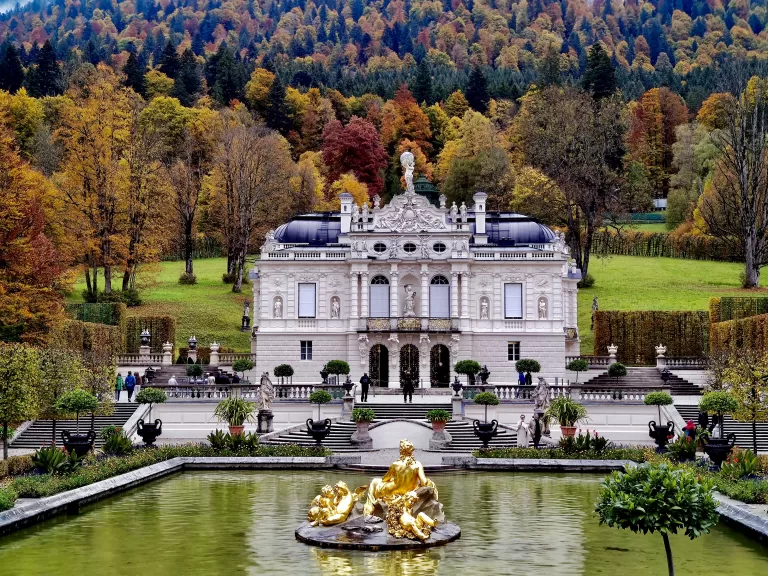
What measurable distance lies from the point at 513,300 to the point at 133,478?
103ft

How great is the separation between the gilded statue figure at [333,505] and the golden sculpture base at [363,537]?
143mm

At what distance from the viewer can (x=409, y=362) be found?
188 feet

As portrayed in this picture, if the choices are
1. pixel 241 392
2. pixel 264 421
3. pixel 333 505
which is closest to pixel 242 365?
pixel 241 392

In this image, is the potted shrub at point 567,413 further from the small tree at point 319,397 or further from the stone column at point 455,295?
the stone column at point 455,295

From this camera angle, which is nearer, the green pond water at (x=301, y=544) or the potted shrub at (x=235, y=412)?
the green pond water at (x=301, y=544)

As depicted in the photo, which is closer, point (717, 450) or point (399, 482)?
point (399, 482)

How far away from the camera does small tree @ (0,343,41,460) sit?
3297 centimetres

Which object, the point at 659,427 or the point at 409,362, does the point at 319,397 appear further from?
the point at 659,427

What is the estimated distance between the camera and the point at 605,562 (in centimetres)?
2014

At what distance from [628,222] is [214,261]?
36457mm

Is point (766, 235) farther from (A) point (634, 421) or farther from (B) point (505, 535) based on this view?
(B) point (505, 535)

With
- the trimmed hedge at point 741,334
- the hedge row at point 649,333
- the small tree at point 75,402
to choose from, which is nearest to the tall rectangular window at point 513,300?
the hedge row at point 649,333

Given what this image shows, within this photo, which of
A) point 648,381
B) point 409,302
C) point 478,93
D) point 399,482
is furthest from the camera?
point 478,93

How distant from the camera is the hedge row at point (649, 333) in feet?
207
